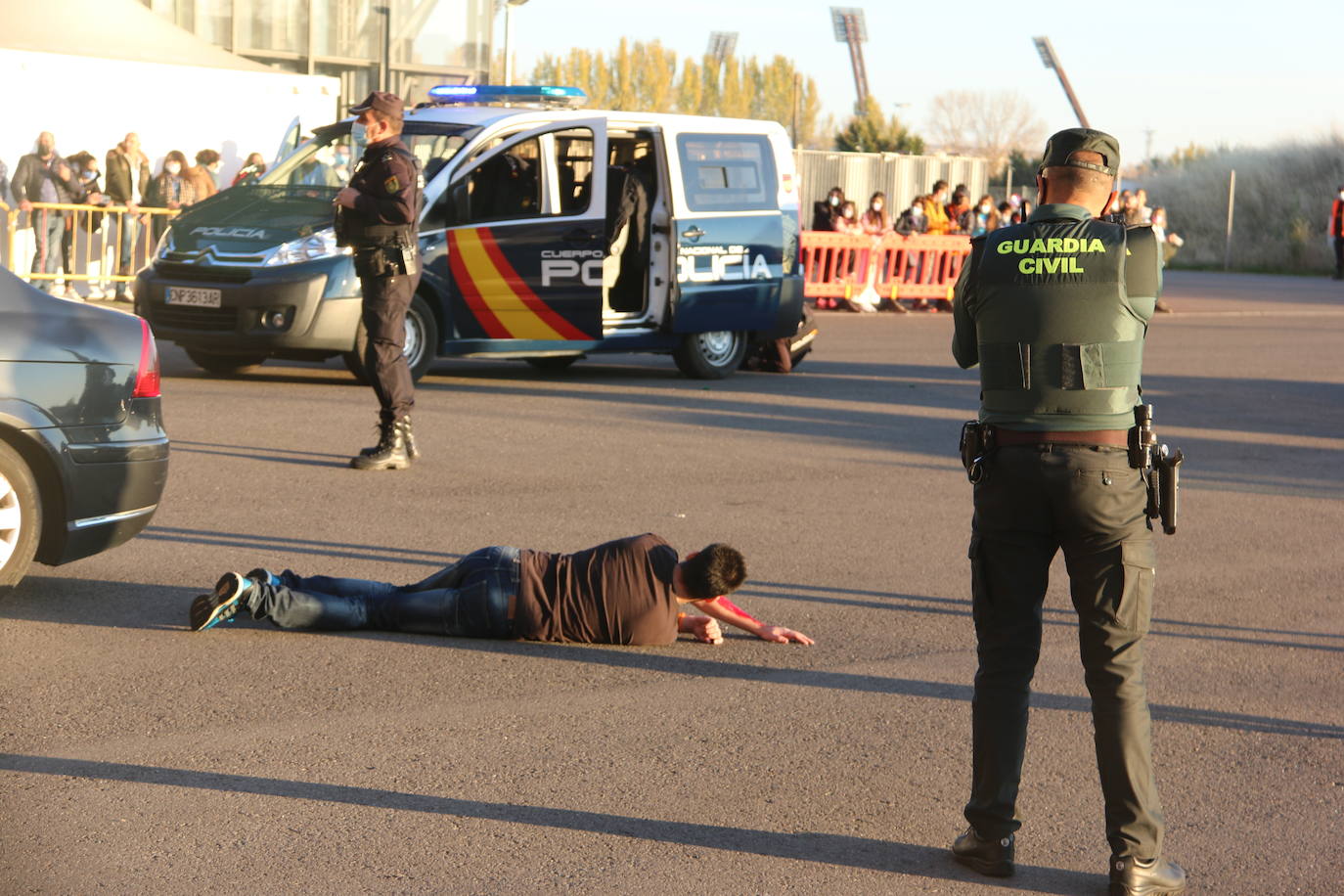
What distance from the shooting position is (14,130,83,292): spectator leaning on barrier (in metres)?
18.6

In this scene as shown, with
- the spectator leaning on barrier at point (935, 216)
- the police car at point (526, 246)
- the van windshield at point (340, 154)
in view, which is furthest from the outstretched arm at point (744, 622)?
the spectator leaning on barrier at point (935, 216)

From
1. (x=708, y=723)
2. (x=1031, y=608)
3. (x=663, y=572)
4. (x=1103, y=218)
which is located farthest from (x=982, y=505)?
(x=663, y=572)

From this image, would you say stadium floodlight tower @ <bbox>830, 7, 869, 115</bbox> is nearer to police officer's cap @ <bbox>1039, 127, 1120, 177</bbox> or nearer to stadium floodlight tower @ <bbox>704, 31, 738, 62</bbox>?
stadium floodlight tower @ <bbox>704, 31, 738, 62</bbox>

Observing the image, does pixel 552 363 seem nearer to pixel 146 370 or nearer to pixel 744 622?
pixel 146 370

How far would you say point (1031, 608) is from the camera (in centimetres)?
411

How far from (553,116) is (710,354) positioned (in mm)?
2608

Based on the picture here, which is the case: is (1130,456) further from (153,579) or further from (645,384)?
(645,384)

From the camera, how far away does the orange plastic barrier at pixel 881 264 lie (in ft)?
79.4

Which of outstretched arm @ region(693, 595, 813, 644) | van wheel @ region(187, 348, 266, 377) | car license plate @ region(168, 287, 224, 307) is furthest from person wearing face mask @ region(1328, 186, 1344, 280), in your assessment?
outstretched arm @ region(693, 595, 813, 644)

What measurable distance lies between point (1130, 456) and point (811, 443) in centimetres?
752

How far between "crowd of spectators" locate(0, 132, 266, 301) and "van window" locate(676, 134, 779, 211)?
22.2ft

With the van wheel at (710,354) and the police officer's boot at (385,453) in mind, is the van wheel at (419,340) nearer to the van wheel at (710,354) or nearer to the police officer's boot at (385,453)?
the van wheel at (710,354)

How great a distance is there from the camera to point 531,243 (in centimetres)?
1348

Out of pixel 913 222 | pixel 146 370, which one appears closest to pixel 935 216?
pixel 913 222
